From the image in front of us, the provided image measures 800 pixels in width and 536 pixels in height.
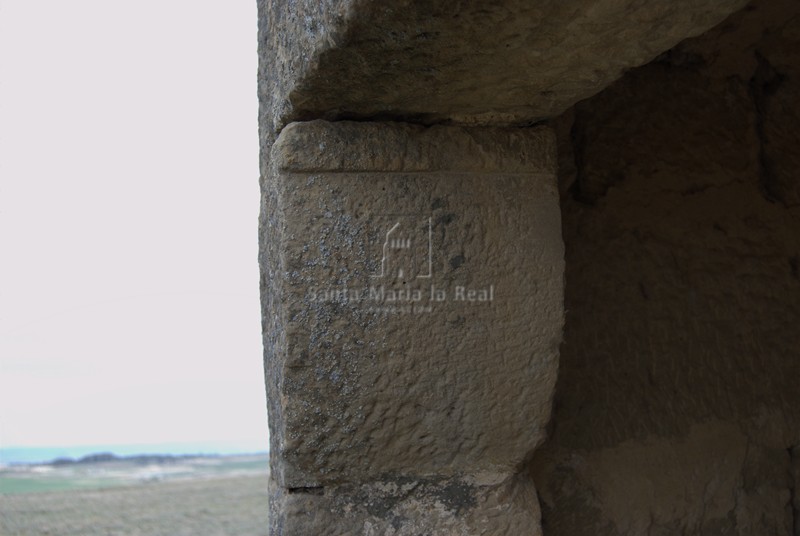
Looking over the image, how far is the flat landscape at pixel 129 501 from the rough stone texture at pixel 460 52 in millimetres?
3487

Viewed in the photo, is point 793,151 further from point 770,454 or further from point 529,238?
point 529,238

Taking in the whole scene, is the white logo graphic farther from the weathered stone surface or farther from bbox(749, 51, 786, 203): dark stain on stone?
bbox(749, 51, 786, 203): dark stain on stone

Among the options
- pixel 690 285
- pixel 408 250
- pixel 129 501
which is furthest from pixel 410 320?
pixel 129 501

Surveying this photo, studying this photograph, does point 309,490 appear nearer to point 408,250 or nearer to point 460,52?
point 408,250

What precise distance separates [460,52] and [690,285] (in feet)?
3.06

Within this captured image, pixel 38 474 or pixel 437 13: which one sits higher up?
pixel 437 13

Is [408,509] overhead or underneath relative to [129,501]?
overhead

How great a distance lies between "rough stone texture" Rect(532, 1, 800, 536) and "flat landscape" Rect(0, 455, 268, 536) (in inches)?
122

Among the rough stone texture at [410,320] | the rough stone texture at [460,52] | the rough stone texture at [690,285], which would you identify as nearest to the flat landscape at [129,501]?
the rough stone texture at [690,285]

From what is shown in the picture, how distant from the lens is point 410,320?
1.50 meters

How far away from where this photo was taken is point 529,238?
154 cm

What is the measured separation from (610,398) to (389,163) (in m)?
0.73

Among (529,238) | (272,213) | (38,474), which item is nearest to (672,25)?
(529,238)

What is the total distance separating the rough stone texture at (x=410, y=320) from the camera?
148cm
